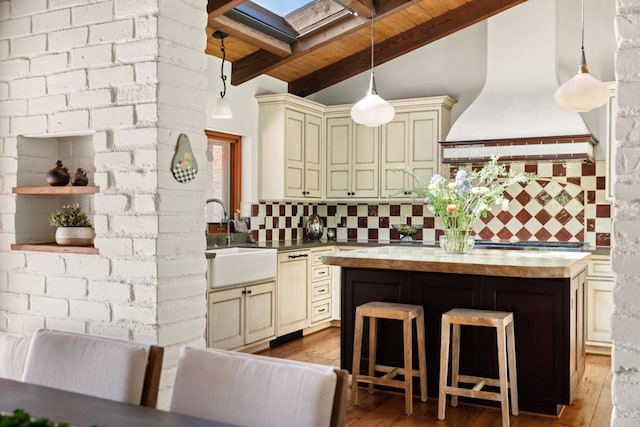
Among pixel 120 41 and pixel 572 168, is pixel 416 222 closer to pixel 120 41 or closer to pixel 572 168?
pixel 572 168

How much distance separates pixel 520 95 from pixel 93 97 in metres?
4.12

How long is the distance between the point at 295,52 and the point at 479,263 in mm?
2877

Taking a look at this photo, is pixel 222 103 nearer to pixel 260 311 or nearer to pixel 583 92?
pixel 260 311

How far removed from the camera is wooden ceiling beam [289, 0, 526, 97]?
18.0 ft

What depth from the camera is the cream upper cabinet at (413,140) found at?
5.79m

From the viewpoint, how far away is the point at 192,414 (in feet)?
4.73

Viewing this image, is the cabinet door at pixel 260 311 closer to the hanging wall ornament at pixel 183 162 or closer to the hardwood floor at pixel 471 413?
the hardwood floor at pixel 471 413

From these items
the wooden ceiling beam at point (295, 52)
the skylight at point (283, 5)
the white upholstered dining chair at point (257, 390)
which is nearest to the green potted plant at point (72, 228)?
the white upholstered dining chair at point (257, 390)

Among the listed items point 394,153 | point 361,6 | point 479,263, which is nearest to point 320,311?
point 394,153

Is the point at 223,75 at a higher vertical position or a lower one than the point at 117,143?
higher

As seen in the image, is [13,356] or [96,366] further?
[13,356]

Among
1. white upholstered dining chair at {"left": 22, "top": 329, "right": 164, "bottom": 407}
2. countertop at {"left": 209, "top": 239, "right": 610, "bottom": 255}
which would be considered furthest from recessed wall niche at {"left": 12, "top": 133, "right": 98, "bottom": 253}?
countertop at {"left": 209, "top": 239, "right": 610, "bottom": 255}

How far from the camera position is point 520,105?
532cm

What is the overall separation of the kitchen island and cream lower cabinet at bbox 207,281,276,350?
36.5 inches
